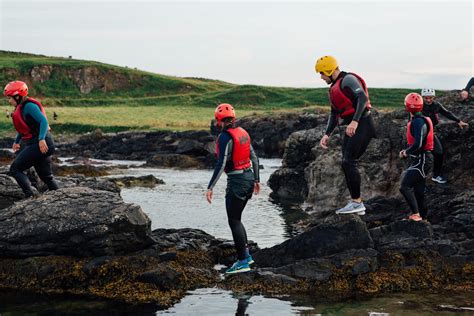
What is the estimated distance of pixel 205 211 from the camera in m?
26.0

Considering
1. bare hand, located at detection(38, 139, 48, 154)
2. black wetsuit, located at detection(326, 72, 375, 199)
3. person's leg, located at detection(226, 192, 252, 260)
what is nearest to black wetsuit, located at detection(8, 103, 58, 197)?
bare hand, located at detection(38, 139, 48, 154)

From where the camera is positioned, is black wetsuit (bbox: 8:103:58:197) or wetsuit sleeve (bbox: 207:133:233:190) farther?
black wetsuit (bbox: 8:103:58:197)

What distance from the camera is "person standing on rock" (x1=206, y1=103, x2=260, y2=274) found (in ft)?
44.1

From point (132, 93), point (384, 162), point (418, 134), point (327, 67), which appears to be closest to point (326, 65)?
point (327, 67)

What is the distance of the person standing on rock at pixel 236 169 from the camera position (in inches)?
530

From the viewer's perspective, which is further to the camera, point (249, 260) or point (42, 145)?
point (42, 145)

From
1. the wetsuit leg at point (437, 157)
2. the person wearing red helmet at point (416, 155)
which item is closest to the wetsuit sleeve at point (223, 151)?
the person wearing red helmet at point (416, 155)

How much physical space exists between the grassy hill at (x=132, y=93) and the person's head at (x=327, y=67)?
76797mm

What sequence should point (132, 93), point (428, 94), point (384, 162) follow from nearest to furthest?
point (428, 94), point (384, 162), point (132, 93)

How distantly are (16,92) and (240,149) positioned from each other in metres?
5.37

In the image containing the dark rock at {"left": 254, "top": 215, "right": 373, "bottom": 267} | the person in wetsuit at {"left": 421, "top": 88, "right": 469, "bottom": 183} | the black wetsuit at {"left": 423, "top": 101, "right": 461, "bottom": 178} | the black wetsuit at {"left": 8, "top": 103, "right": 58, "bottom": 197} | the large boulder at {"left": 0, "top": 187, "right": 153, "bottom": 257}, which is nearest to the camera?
the dark rock at {"left": 254, "top": 215, "right": 373, "bottom": 267}

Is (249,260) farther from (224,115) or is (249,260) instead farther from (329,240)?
(224,115)

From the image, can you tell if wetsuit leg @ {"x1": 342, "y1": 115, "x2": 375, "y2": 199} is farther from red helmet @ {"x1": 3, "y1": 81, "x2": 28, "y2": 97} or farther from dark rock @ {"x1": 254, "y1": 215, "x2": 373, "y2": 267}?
red helmet @ {"x1": 3, "y1": 81, "x2": 28, "y2": 97}

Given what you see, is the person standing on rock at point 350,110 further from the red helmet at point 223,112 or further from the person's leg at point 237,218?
the person's leg at point 237,218
